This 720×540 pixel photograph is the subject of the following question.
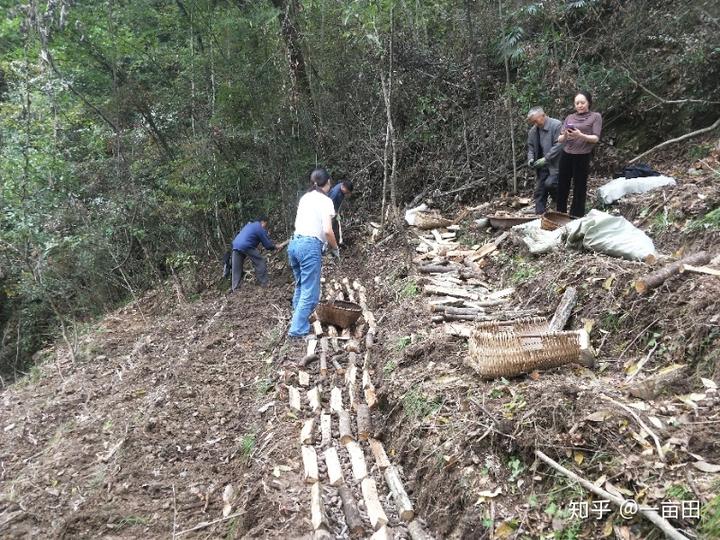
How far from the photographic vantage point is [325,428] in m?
3.89

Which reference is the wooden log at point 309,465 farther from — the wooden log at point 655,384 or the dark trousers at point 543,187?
the dark trousers at point 543,187

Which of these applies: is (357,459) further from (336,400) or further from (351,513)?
(336,400)

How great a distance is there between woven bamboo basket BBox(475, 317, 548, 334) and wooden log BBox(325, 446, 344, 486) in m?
1.38

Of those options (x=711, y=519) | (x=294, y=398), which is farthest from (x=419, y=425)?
(x=711, y=519)

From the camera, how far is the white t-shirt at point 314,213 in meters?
5.34

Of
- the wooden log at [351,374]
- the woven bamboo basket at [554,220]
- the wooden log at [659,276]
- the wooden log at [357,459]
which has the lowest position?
the wooden log at [357,459]

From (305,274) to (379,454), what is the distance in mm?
2324

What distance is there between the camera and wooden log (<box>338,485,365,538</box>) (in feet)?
9.59

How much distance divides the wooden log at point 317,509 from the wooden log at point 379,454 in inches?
18.4

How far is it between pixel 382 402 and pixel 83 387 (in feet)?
12.5

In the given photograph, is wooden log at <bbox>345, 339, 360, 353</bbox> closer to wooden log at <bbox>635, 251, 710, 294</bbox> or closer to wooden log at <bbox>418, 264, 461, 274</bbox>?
wooden log at <bbox>418, 264, 461, 274</bbox>

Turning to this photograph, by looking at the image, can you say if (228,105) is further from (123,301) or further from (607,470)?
(607,470)

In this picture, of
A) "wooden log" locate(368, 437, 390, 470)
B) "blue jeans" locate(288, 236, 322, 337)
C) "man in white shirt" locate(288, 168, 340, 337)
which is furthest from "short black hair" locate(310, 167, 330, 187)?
"wooden log" locate(368, 437, 390, 470)

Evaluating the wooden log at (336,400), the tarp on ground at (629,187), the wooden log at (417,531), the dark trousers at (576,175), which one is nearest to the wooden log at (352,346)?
the wooden log at (336,400)
